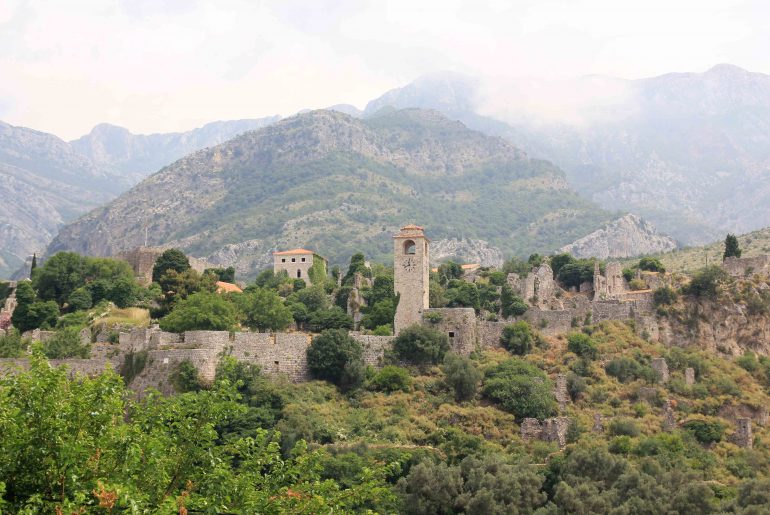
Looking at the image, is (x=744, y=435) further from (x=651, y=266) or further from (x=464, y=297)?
(x=651, y=266)

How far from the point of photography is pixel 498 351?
174 ft

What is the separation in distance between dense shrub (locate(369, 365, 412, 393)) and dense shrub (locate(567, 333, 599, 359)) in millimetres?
9978

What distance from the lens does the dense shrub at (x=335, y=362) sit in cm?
4856

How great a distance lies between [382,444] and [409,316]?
40.8ft

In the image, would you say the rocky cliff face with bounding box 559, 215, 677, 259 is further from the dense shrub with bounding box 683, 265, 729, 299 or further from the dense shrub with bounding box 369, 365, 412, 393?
the dense shrub with bounding box 369, 365, 412, 393

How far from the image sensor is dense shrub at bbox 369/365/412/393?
158ft

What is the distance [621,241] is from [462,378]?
120301mm

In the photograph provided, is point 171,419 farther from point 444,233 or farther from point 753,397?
point 444,233

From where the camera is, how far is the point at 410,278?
5384 centimetres

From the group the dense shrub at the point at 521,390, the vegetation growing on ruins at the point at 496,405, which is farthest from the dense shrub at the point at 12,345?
the dense shrub at the point at 521,390

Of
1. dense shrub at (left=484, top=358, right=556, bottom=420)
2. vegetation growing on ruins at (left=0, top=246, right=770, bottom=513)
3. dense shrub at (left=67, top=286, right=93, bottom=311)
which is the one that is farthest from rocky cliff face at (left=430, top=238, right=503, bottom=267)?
dense shrub at (left=484, top=358, right=556, bottom=420)

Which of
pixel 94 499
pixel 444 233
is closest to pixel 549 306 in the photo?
pixel 94 499

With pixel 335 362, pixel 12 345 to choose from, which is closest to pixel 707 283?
pixel 335 362

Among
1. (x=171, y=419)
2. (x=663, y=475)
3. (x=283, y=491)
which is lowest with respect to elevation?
(x=663, y=475)
